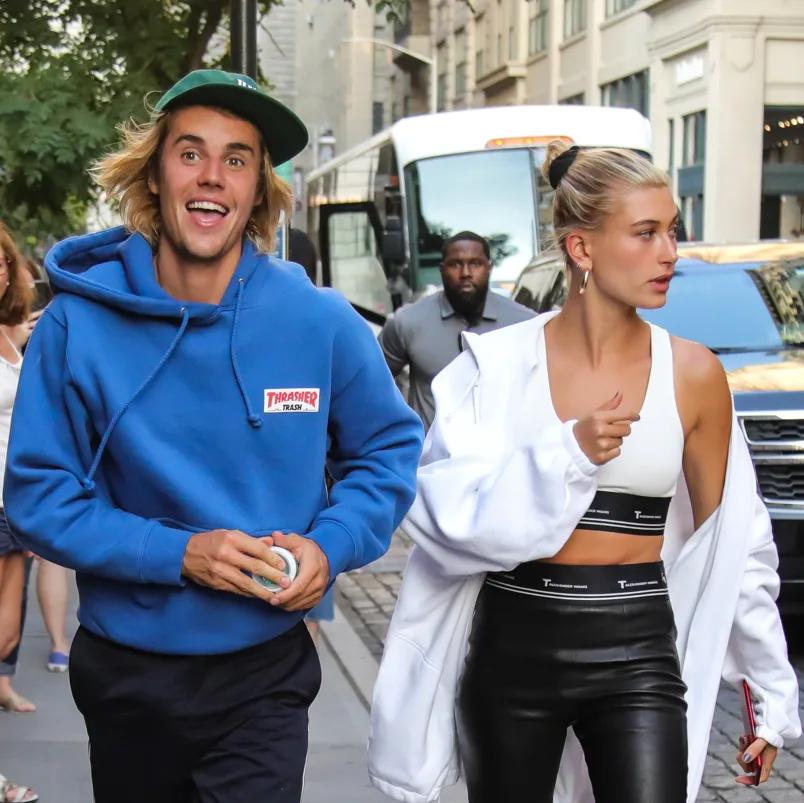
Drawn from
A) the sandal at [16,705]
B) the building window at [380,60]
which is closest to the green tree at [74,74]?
the sandal at [16,705]

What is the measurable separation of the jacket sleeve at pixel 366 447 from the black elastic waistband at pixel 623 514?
16.2 inches

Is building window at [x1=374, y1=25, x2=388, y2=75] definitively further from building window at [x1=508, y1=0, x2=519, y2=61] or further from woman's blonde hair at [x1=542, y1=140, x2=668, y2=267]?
woman's blonde hair at [x1=542, y1=140, x2=668, y2=267]

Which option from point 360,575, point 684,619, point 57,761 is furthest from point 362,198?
point 684,619

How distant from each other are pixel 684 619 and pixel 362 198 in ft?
63.0

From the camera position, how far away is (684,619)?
3352 millimetres

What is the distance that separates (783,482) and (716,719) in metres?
1.45

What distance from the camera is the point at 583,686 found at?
305cm

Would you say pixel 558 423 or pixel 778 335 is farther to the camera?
pixel 778 335

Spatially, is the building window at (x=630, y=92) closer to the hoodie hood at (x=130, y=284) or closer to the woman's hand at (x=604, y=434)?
the woman's hand at (x=604, y=434)

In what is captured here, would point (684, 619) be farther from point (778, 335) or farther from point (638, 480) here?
point (778, 335)

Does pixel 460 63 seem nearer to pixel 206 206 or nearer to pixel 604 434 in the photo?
pixel 604 434

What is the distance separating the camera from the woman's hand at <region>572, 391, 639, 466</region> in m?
3.00

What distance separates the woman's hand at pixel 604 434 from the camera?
3.00 metres

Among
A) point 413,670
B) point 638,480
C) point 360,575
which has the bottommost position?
point 360,575
